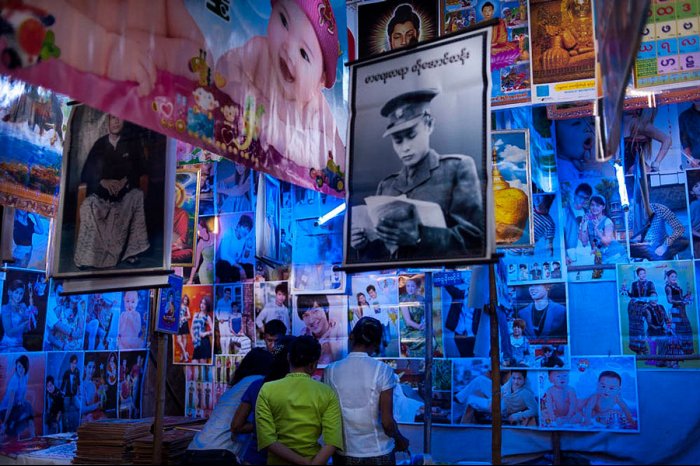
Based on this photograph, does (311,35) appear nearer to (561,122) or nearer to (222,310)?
(561,122)

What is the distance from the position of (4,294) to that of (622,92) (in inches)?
200

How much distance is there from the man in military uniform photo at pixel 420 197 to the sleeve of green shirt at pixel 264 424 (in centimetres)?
95

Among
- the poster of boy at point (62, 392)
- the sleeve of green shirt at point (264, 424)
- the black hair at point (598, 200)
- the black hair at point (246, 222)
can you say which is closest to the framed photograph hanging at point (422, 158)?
the sleeve of green shirt at point (264, 424)

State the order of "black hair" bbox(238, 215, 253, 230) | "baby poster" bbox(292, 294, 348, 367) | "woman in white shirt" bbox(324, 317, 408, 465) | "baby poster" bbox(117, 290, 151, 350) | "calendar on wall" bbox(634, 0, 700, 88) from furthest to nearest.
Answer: "baby poster" bbox(117, 290, 151, 350)
"black hair" bbox(238, 215, 253, 230)
"baby poster" bbox(292, 294, 348, 367)
"calendar on wall" bbox(634, 0, 700, 88)
"woman in white shirt" bbox(324, 317, 408, 465)

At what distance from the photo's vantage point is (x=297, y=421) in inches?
135

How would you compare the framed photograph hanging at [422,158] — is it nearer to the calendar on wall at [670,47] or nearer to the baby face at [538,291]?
the calendar on wall at [670,47]

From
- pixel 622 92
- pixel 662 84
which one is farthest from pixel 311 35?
pixel 622 92

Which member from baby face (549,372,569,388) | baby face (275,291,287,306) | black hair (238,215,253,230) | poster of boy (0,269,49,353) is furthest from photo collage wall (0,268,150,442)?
baby face (549,372,569,388)

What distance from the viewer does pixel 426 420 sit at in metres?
4.41

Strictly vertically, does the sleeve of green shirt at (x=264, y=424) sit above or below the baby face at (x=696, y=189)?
below

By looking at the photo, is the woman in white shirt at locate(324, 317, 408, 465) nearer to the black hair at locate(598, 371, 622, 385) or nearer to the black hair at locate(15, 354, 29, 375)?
the black hair at locate(598, 371, 622, 385)

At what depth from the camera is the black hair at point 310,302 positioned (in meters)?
5.92

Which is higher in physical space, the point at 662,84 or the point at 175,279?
the point at 662,84

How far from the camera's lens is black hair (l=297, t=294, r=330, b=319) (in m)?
5.92
